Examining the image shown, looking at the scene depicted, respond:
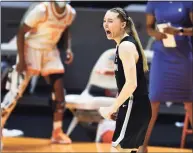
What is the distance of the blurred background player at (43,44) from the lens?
5848mm

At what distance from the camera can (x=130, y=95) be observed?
145 inches

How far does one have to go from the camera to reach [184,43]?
5539mm

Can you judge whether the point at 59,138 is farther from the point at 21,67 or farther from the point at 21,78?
the point at 21,67

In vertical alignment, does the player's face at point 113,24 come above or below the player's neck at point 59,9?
above

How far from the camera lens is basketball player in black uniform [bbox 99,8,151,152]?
12.2 feet

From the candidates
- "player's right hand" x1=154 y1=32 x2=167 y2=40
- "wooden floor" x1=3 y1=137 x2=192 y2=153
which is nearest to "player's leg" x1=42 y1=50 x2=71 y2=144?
"wooden floor" x1=3 y1=137 x2=192 y2=153

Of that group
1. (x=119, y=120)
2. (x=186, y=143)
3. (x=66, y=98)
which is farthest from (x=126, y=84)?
(x=186, y=143)

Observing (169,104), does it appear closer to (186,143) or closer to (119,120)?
(186,143)

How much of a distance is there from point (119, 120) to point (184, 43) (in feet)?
6.38

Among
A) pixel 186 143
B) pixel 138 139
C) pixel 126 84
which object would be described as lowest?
pixel 186 143

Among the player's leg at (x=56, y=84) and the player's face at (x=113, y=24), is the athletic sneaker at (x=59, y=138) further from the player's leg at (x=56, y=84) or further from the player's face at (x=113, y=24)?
the player's face at (x=113, y=24)

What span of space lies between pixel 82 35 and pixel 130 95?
4363 mm

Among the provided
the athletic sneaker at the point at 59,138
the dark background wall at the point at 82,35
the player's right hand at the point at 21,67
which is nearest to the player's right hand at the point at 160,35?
the player's right hand at the point at 21,67

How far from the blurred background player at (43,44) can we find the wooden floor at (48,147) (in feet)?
1.08
